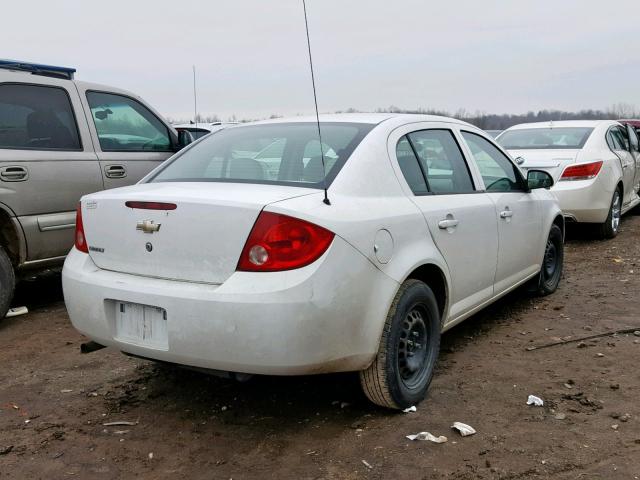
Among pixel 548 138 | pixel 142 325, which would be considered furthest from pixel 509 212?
pixel 548 138

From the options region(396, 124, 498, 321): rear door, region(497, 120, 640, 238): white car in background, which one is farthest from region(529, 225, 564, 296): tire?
region(497, 120, 640, 238): white car in background

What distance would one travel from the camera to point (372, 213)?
301 cm

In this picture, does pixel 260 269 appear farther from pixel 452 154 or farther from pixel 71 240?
pixel 71 240

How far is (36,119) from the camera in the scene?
5160 millimetres

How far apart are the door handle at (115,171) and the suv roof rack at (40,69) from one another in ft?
2.94

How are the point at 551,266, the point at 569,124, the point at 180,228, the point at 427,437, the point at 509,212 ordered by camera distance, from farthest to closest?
the point at 569,124 → the point at 551,266 → the point at 509,212 → the point at 427,437 → the point at 180,228

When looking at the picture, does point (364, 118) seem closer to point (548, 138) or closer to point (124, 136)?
point (124, 136)

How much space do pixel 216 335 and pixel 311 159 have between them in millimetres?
1096

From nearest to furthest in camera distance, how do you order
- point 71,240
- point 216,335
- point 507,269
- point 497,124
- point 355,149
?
point 216,335 < point 355,149 < point 507,269 < point 71,240 < point 497,124

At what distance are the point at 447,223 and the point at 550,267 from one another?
251 cm

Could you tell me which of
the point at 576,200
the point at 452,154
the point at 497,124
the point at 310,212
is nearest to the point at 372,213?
the point at 310,212

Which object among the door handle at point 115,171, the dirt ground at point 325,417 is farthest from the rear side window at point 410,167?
the door handle at point 115,171

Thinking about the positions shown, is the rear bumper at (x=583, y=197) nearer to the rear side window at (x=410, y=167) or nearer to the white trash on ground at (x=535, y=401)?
the rear side window at (x=410, y=167)

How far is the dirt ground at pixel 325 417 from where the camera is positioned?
2775 mm
